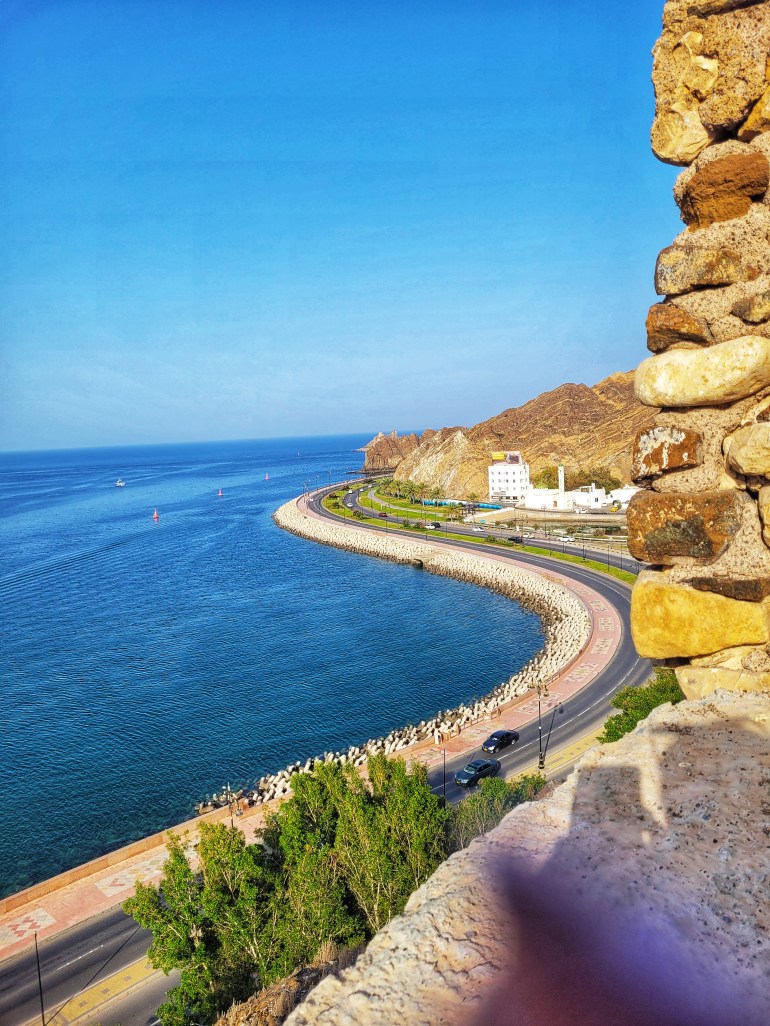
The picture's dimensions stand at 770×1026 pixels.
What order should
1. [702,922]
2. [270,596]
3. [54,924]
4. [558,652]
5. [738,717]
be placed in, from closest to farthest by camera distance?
1. [702,922]
2. [738,717]
3. [54,924]
4. [558,652]
5. [270,596]

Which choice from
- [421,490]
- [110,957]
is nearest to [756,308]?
[110,957]

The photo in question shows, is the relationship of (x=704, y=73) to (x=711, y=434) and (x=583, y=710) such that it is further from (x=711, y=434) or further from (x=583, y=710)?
(x=583, y=710)

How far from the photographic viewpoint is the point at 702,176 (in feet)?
19.2

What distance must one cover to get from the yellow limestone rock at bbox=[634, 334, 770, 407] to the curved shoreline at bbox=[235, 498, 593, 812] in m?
24.3

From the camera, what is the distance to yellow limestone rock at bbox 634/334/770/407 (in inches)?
217

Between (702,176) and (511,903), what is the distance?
6.02 m

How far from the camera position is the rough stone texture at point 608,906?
12.6 ft

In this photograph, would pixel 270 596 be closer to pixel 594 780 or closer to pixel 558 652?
pixel 558 652

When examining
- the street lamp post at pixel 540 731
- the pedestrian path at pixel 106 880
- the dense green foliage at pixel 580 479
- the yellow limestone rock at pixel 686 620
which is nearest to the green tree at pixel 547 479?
the dense green foliage at pixel 580 479

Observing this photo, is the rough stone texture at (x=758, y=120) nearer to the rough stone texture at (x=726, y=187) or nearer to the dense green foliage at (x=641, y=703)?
the rough stone texture at (x=726, y=187)

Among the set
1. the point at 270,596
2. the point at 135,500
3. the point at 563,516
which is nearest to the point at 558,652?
the point at 270,596

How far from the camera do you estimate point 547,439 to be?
141 m

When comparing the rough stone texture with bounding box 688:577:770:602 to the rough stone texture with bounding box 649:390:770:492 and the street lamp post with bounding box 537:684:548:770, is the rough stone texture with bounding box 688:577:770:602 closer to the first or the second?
the rough stone texture with bounding box 649:390:770:492

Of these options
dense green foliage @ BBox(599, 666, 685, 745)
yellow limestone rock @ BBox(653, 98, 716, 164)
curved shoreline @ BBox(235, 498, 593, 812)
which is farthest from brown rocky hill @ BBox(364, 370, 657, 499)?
yellow limestone rock @ BBox(653, 98, 716, 164)
